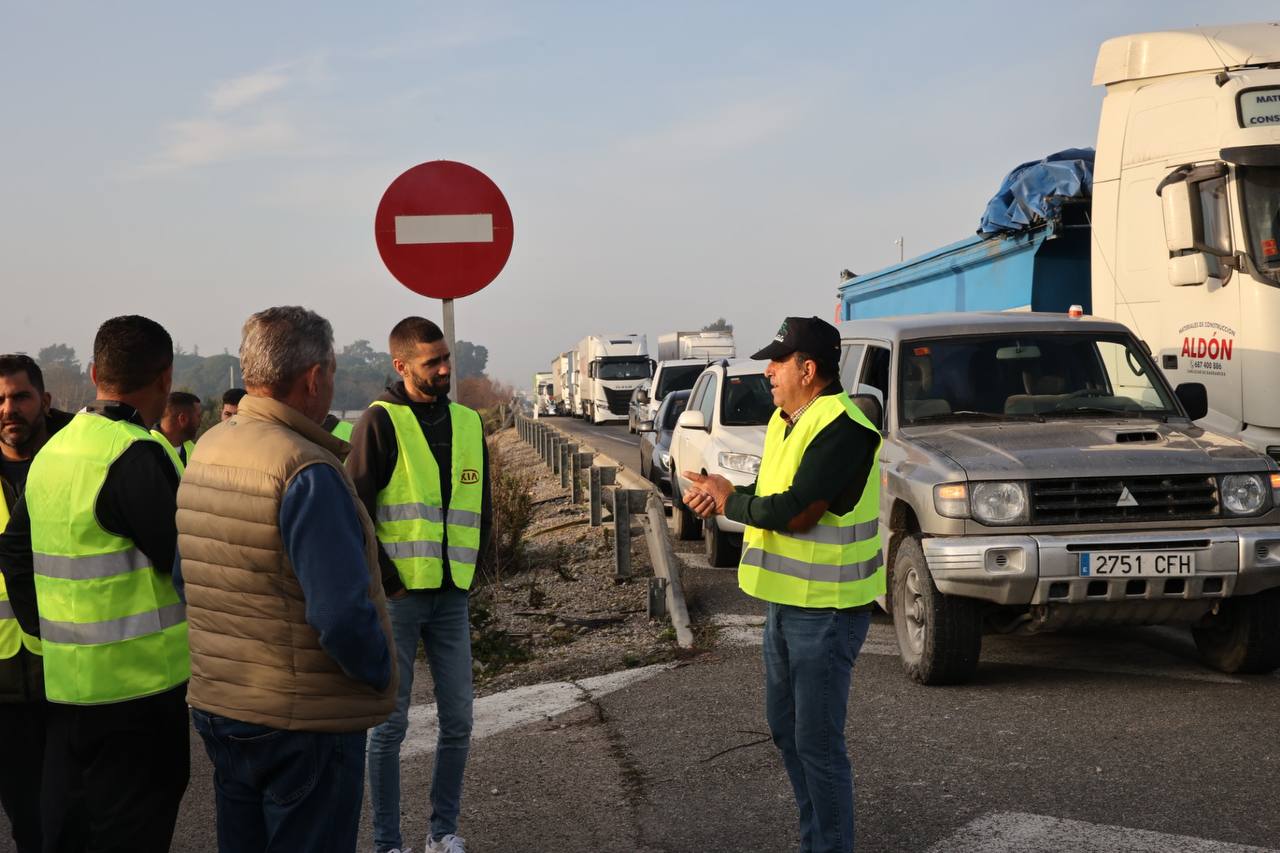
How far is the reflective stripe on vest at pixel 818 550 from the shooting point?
429 cm

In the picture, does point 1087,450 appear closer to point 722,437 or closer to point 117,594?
point 117,594

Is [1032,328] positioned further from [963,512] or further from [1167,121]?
[1167,121]

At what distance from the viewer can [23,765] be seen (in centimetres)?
430

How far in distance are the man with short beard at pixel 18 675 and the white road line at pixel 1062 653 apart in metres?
4.14

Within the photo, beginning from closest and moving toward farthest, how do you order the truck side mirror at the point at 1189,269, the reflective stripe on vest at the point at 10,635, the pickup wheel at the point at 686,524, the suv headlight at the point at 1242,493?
the reflective stripe on vest at the point at 10,635 < the suv headlight at the point at 1242,493 < the truck side mirror at the point at 1189,269 < the pickup wheel at the point at 686,524

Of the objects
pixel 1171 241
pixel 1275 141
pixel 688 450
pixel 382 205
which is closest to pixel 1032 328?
pixel 1171 241

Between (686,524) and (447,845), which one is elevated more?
(686,524)

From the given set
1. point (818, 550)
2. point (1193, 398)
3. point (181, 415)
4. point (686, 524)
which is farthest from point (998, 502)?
point (686, 524)

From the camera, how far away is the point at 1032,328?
8156mm

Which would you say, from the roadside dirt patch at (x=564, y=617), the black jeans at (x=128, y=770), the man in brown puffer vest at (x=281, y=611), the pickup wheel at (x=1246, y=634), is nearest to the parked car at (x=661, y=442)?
the roadside dirt patch at (x=564, y=617)

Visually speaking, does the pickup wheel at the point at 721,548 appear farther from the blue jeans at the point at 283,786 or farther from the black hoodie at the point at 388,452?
the blue jeans at the point at 283,786

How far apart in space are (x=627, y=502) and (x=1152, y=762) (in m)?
6.03

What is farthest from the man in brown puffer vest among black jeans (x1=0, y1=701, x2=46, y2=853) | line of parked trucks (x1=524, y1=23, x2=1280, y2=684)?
line of parked trucks (x1=524, y1=23, x2=1280, y2=684)

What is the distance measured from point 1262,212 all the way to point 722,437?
485 cm
